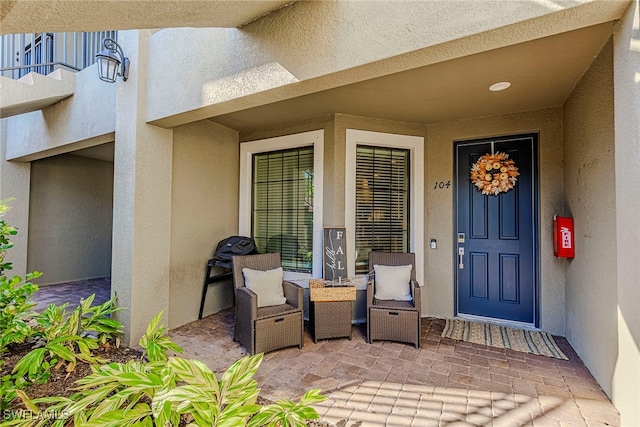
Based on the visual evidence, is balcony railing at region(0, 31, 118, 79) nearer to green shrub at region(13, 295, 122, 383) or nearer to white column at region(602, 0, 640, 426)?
green shrub at region(13, 295, 122, 383)

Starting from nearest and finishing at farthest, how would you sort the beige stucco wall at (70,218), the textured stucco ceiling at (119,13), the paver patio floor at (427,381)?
the textured stucco ceiling at (119,13) → the paver patio floor at (427,381) → the beige stucco wall at (70,218)

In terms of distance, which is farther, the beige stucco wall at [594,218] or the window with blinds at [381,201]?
the window with blinds at [381,201]

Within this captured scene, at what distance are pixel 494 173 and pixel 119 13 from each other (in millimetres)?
4134

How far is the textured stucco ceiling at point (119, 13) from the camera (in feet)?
6.17

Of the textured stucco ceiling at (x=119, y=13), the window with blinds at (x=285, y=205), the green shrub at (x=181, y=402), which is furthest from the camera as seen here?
the window with blinds at (x=285, y=205)

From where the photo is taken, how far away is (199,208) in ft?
13.6

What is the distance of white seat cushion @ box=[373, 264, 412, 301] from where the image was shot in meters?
3.59

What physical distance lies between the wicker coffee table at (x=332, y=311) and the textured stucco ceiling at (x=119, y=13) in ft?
8.72

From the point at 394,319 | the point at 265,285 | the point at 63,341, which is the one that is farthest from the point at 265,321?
the point at 63,341

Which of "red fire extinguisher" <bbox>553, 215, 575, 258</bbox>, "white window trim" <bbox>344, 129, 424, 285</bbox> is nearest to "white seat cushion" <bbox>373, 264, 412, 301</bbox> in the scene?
"white window trim" <bbox>344, 129, 424, 285</bbox>

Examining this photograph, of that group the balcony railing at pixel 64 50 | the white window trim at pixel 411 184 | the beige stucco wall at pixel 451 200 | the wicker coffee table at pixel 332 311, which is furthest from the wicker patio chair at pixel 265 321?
the balcony railing at pixel 64 50

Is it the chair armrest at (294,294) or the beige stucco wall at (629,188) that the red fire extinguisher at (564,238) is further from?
the chair armrest at (294,294)

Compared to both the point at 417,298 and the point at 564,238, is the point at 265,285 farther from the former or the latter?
the point at 564,238

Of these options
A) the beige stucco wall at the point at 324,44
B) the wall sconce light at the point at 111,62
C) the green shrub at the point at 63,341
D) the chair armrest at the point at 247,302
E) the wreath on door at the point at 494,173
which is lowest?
the green shrub at the point at 63,341
